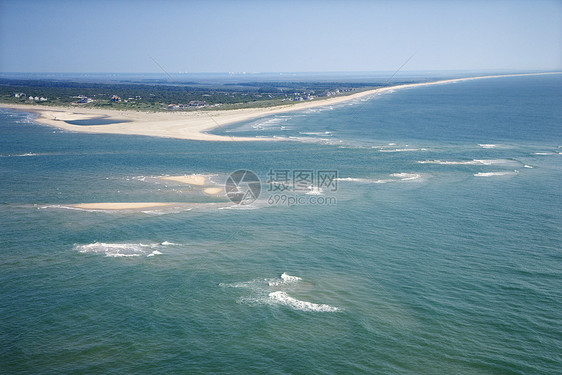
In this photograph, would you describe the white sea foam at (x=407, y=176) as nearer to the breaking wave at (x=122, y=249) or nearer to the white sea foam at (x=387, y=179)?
the white sea foam at (x=387, y=179)

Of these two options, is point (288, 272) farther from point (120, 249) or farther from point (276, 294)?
point (120, 249)

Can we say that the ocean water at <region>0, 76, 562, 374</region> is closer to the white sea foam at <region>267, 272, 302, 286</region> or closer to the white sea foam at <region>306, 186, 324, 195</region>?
the white sea foam at <region>267, 272, 302, 286</region>

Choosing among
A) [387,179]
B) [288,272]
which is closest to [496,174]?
[387,179]

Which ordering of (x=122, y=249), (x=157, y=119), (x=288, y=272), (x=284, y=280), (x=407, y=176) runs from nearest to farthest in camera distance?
1. (x=284, y=280)
2. (x=288, y=272)
3. (x=122, y=249)
4. (x=407, y=176)
5. (x=157, y=119)

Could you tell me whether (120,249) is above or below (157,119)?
below

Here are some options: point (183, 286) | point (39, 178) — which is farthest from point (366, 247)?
point (39, 178)

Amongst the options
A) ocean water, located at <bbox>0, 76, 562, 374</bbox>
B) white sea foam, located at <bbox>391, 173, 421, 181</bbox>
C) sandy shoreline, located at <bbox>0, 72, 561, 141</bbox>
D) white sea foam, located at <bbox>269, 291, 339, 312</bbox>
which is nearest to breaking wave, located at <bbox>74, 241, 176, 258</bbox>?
ocean water, located at <bbox>0, 76, 562, 374</bbox>

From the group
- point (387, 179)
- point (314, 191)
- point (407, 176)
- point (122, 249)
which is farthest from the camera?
point (407, 176)
